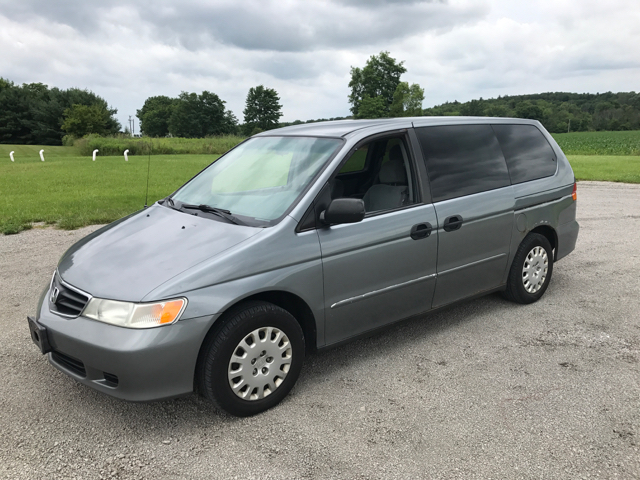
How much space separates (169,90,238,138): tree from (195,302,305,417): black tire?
319 feet

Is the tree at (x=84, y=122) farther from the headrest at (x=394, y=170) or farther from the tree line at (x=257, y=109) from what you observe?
the headrest at (x=394, y=170)

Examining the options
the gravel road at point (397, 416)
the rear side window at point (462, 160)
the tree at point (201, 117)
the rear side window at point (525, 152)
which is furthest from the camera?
the tree at point (201, 117)

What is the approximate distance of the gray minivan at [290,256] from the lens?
2.99m

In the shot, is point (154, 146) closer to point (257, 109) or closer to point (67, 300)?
point (67, 300)

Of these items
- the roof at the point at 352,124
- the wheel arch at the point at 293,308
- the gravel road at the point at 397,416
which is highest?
the roof at the point at 352,124

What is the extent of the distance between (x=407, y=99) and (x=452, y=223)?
264ft

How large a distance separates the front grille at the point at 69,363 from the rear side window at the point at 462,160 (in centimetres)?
277

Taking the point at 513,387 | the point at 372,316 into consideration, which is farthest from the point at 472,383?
the point at 372,316

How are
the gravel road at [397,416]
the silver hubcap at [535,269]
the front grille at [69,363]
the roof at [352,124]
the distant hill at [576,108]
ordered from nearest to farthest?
the gravel road at [397,416] < the front grille at [69,363] < the roof at [352,124] < the silver hubcap at [535,269] < the distant hill at [576,108]

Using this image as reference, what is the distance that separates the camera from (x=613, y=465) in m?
2.80

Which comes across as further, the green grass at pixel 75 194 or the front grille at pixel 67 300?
the green grass at pixel 75 194

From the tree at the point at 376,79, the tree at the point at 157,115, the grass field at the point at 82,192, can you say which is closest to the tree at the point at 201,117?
the tree at the point at 157,115

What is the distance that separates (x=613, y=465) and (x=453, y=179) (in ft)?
7.71

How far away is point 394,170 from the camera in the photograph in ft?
13.9
